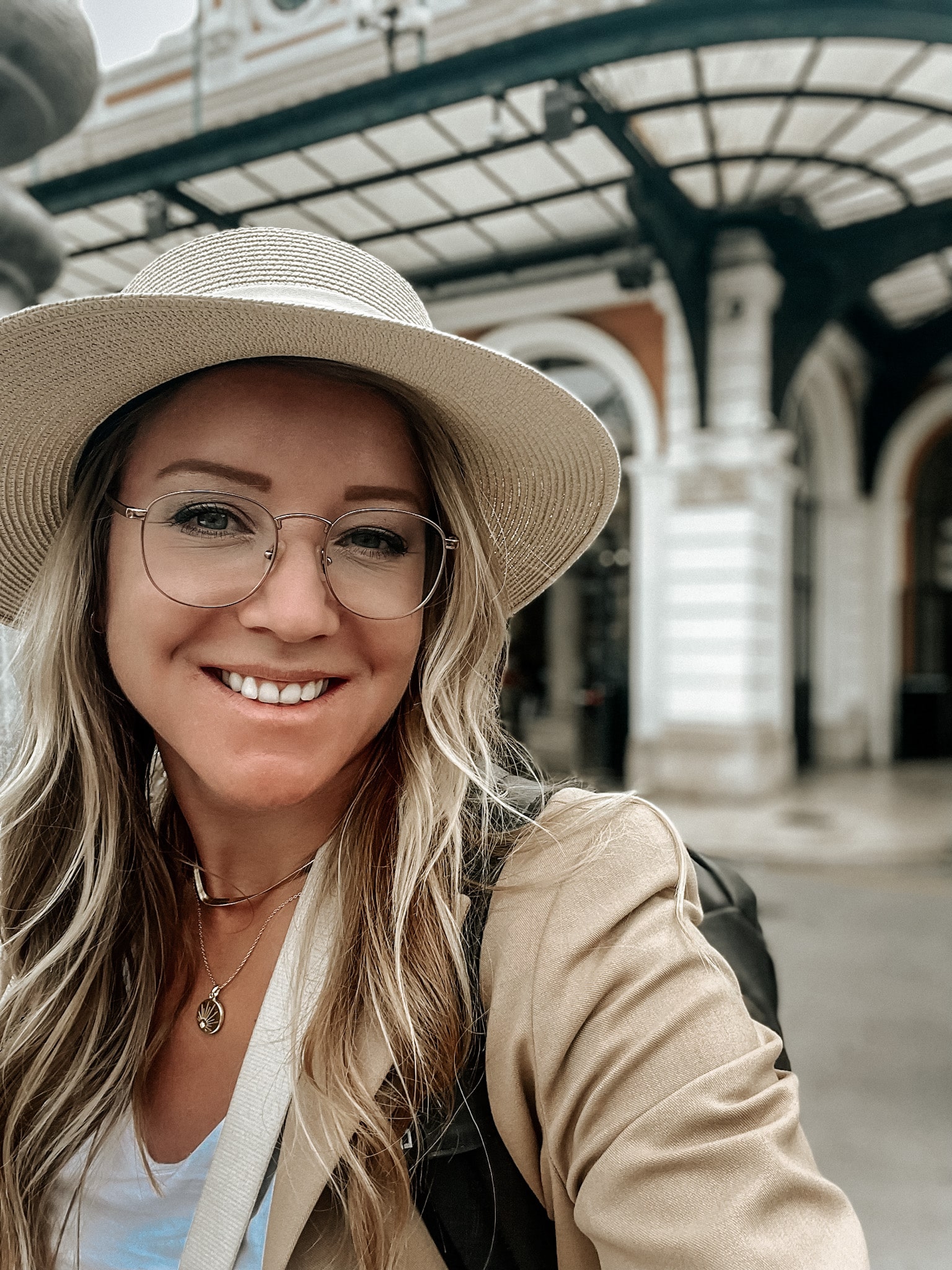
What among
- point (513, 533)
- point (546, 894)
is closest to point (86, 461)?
point (513, 533)

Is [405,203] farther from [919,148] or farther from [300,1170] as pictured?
[300,1170]

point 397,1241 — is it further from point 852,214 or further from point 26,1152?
point 852,214

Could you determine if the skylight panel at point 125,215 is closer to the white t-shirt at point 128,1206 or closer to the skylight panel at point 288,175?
the skylight panel at point 288,175

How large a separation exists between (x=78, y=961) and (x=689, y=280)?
28.0 ft

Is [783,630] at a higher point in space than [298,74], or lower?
lower

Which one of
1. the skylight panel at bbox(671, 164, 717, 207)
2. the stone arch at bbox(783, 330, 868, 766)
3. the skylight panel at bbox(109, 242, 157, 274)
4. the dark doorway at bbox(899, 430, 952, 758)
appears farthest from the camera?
the dark doorway at bbox(899, 430, 952, 758)

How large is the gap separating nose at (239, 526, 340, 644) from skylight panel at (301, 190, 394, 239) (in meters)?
7.65

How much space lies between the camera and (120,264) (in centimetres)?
884

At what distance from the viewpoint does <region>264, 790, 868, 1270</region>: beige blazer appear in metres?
0.76

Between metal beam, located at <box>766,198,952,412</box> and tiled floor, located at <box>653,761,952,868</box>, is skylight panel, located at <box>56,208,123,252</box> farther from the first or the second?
tiled floor, located at <box>653,761,952,868</box>

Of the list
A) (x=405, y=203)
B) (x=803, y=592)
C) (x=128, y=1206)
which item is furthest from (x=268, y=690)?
(x=803, y=592)

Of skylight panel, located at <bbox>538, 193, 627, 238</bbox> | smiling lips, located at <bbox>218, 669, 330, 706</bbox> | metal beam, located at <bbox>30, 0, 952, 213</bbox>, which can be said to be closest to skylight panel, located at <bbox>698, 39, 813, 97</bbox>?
metal beam, located at <bbox>30, 0, 952, 213</bbox>

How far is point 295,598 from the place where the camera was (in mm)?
980

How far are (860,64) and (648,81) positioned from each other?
4.47ft
